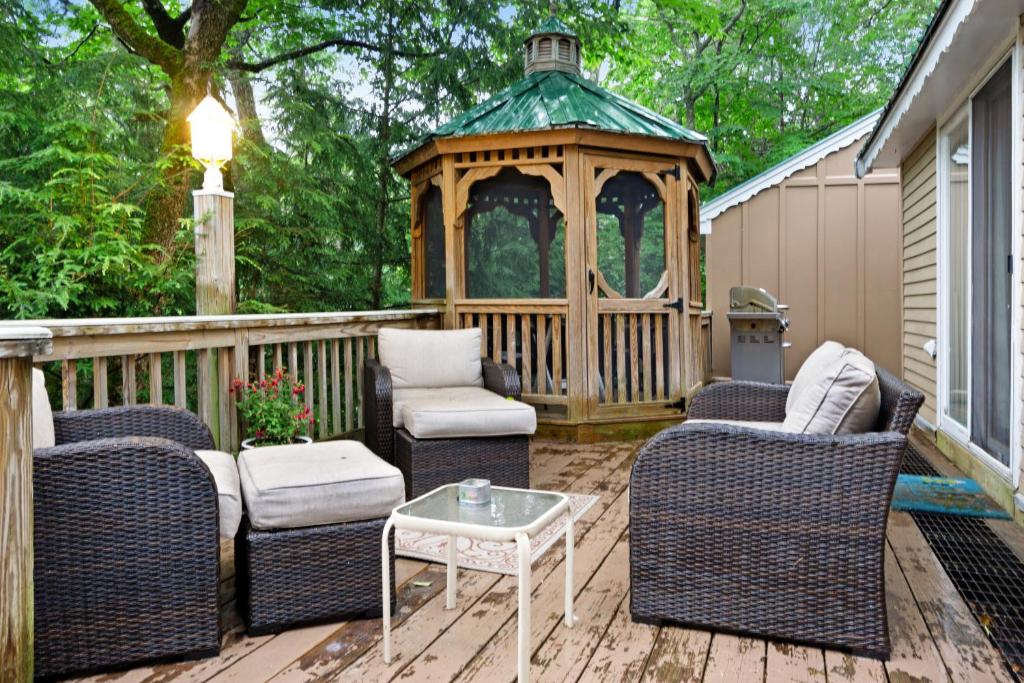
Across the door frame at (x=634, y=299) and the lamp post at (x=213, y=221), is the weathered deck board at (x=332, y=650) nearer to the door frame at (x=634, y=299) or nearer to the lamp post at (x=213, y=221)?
the lamp post at (x=213, y=221)

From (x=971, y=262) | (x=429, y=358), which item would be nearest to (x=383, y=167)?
(x=429, y=358)

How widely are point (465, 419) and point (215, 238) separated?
5.01 ft

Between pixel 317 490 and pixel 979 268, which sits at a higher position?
pixel 979 268

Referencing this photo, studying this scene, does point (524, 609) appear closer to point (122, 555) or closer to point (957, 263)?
point (122, 555)

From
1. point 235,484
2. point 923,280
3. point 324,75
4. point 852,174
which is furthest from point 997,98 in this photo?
point 324,75

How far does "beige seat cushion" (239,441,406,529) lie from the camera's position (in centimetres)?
212

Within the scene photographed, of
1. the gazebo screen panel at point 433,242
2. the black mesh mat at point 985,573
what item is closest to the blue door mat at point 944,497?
the black mesh mat at point 985,573

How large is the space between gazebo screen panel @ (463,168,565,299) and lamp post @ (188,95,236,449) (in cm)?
212

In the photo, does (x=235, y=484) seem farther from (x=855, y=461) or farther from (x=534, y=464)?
(x=534, y=464)

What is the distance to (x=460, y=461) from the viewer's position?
139 inches

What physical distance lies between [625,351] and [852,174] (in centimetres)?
504

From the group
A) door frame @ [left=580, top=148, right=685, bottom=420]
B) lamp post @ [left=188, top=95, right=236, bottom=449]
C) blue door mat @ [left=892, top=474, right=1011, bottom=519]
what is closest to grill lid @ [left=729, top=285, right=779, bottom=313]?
door frame @ [left=580, top=148, right=685, bottom=420]

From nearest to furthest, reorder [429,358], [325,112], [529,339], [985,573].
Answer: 1. [985,573]
2. [429,358]
3. [529,339]
4. [325,112]

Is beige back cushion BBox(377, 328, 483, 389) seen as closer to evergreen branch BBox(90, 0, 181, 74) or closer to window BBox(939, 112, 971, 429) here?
window BBox(939, 112, 971, 429)
